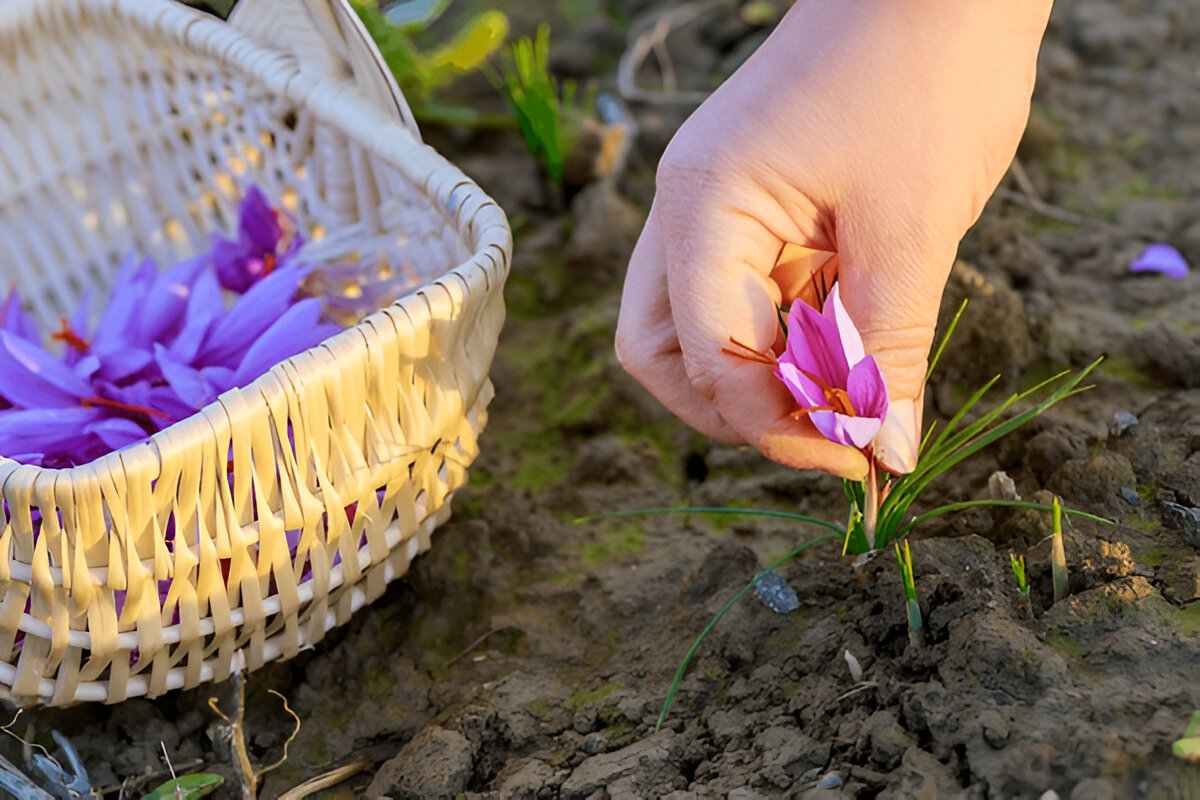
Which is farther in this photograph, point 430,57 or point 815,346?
point 430,57

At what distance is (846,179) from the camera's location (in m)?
0.88

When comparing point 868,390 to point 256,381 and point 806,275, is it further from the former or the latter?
point 256,381

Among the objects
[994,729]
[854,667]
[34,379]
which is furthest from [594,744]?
[34,379]

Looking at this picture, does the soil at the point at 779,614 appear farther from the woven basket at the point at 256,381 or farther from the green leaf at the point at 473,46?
the green leaf at the point at 473,46

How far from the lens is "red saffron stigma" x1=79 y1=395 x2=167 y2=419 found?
1229 mm

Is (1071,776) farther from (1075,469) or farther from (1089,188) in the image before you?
(1089,188)

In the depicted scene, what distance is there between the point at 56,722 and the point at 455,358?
0.57 meters

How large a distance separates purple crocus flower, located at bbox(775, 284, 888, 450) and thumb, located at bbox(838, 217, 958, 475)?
0.02 metres

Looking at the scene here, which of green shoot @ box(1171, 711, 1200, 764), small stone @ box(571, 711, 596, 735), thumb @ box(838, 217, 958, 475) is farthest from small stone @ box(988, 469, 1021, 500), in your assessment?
small stone @ box(571, 711, 596, 735)

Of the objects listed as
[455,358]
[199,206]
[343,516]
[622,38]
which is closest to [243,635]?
[343,516]

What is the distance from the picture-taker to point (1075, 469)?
1134 millimetres

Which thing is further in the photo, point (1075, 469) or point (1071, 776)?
point (1075, 469)

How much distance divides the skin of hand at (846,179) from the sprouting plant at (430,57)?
97 centimetres

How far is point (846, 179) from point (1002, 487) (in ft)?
1.36
